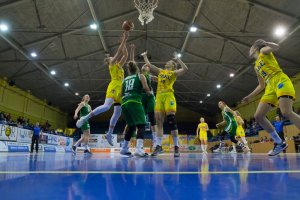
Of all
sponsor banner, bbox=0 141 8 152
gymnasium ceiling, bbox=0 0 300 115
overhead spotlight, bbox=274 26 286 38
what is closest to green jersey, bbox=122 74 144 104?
gymnasium ceiling, bbox=0 0 300 115

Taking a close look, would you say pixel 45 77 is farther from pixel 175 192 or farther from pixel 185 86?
pixel 175 192

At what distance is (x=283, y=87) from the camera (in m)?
3.86

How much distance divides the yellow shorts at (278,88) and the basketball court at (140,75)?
0.03 metres

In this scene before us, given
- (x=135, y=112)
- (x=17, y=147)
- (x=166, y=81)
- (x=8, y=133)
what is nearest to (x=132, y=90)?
(x=135, y=112)

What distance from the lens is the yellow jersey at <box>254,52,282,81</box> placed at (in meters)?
4.12

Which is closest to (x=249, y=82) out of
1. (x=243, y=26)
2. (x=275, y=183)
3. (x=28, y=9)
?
(x=243, y=26)

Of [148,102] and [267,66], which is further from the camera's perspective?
[148,102]

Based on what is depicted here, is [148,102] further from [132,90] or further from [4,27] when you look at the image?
[4,27]

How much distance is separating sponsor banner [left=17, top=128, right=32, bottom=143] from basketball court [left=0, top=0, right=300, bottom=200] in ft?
0.23

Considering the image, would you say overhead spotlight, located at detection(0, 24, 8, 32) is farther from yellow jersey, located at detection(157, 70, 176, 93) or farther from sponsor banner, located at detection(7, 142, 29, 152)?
yellow jersey, located at detection(157, 70, 176, 93)

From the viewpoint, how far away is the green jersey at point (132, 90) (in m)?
4.59

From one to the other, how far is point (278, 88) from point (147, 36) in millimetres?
16034

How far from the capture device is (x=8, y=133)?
13.9 metres

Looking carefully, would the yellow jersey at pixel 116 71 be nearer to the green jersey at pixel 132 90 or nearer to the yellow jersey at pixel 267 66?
the green jersey at pixel 132 90
